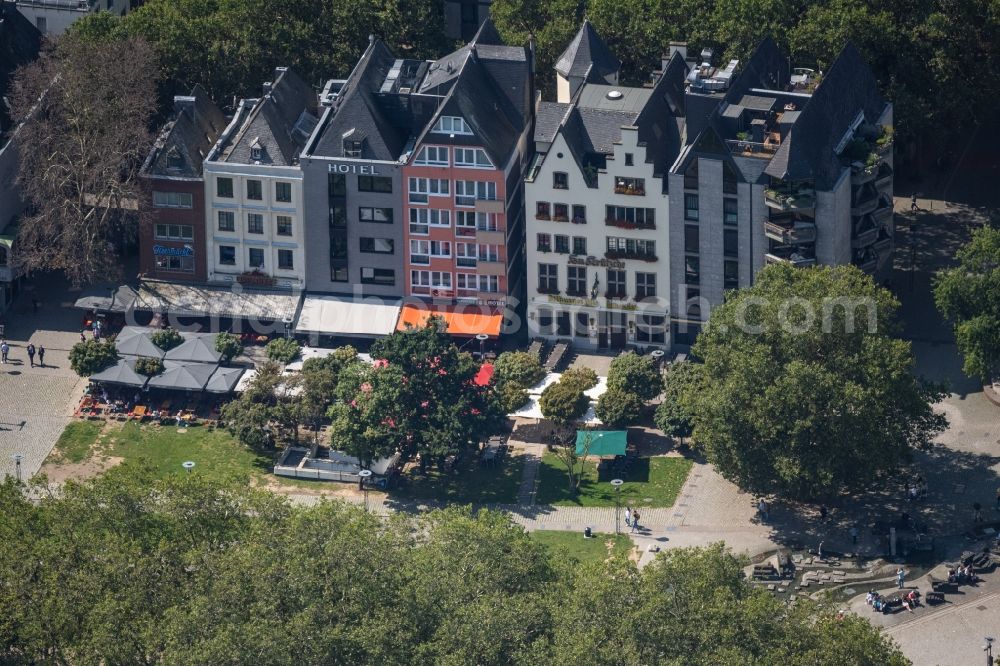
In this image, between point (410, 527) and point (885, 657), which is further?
point (410, 527)

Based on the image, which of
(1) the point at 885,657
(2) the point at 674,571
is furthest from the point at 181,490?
(1) the point at 885,657

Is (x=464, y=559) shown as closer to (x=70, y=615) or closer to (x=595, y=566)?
(x=595, y=566)

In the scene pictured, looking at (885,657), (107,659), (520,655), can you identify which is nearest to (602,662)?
(520,655)

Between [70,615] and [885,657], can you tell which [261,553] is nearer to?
[70,615]

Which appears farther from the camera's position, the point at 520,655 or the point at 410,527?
the point at 410,527
